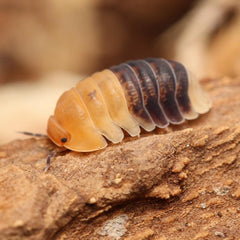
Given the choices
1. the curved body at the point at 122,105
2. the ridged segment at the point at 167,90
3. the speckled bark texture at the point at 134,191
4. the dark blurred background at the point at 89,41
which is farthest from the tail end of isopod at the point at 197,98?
the dark blurred background at the point at 89,41

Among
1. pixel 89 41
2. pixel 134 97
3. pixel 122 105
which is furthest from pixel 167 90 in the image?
pixel 89 41

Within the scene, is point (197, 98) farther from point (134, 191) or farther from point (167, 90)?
point (134, 191)

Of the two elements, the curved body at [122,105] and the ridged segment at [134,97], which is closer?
the curved body at [122,105]

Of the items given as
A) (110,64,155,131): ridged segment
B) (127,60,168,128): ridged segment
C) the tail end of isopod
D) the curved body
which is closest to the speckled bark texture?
the curved body

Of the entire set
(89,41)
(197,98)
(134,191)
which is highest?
(89,41)

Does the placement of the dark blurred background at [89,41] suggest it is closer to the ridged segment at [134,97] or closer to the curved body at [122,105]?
the curved body at [122,105]

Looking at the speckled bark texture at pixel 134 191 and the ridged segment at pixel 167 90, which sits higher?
the ridged segment at pixel 167 90
